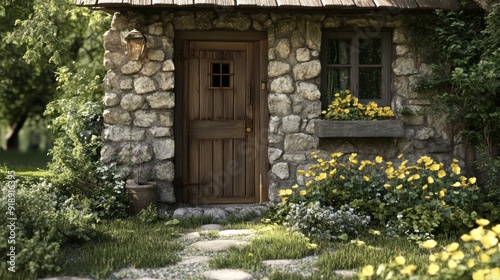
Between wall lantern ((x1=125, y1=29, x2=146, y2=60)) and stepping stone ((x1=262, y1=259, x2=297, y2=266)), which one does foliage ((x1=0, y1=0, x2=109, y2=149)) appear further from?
stepping stone ((x1=262, y1=259, x2=297, y2=266))

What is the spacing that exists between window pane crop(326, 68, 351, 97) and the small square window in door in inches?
49.0

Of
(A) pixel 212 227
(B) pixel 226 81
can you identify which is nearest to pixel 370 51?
(B) pixel 226 81

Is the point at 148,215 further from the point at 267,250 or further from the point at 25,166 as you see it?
the point at 25,166

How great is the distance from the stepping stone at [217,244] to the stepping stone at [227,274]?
0.64 m

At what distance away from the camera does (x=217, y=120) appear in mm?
7254

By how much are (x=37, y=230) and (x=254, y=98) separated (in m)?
3.38

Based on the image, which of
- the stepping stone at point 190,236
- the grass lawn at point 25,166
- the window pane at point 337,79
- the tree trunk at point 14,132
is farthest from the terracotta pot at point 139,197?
the tree trunk at point 14,132

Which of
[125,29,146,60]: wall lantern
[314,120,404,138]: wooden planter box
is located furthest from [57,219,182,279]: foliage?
[314,120,404,138]: wooden planter box

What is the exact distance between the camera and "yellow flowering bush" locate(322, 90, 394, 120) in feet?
23.3

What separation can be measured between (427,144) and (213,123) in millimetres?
2696

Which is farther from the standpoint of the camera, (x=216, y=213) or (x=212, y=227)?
(x=216, y=213)

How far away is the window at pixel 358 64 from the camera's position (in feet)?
24.2

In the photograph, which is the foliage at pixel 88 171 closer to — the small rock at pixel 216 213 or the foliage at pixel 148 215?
the foliage at pixel 148 215

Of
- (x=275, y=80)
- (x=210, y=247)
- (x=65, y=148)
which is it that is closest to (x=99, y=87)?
(x=65, y=148)
